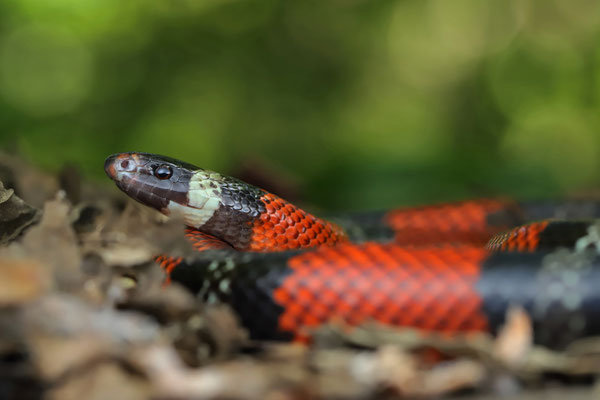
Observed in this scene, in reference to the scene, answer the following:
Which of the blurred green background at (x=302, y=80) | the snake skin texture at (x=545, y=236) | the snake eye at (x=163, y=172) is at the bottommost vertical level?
the snake eye at (x=163, y=172)

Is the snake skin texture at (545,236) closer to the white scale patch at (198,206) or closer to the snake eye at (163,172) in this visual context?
the white scale patch at (198,206)

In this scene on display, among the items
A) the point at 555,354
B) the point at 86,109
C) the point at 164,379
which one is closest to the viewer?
the point at 164,379

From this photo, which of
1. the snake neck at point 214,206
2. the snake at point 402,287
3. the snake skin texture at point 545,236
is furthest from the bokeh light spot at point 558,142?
the snake at point 402,287

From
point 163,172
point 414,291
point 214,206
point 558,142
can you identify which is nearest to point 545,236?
point 414,291

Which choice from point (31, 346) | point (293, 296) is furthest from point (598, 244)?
point (31, 346)

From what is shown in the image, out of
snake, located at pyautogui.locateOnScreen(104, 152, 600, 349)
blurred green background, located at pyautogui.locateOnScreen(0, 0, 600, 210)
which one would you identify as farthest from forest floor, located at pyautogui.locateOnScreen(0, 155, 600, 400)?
blurred green background, located at pyautogui.locateOnScreen(0, 0, 600, 210)

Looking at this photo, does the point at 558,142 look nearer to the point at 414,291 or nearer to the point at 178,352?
the point at 414,291

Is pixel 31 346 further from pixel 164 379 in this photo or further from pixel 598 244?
pixel 598 244
